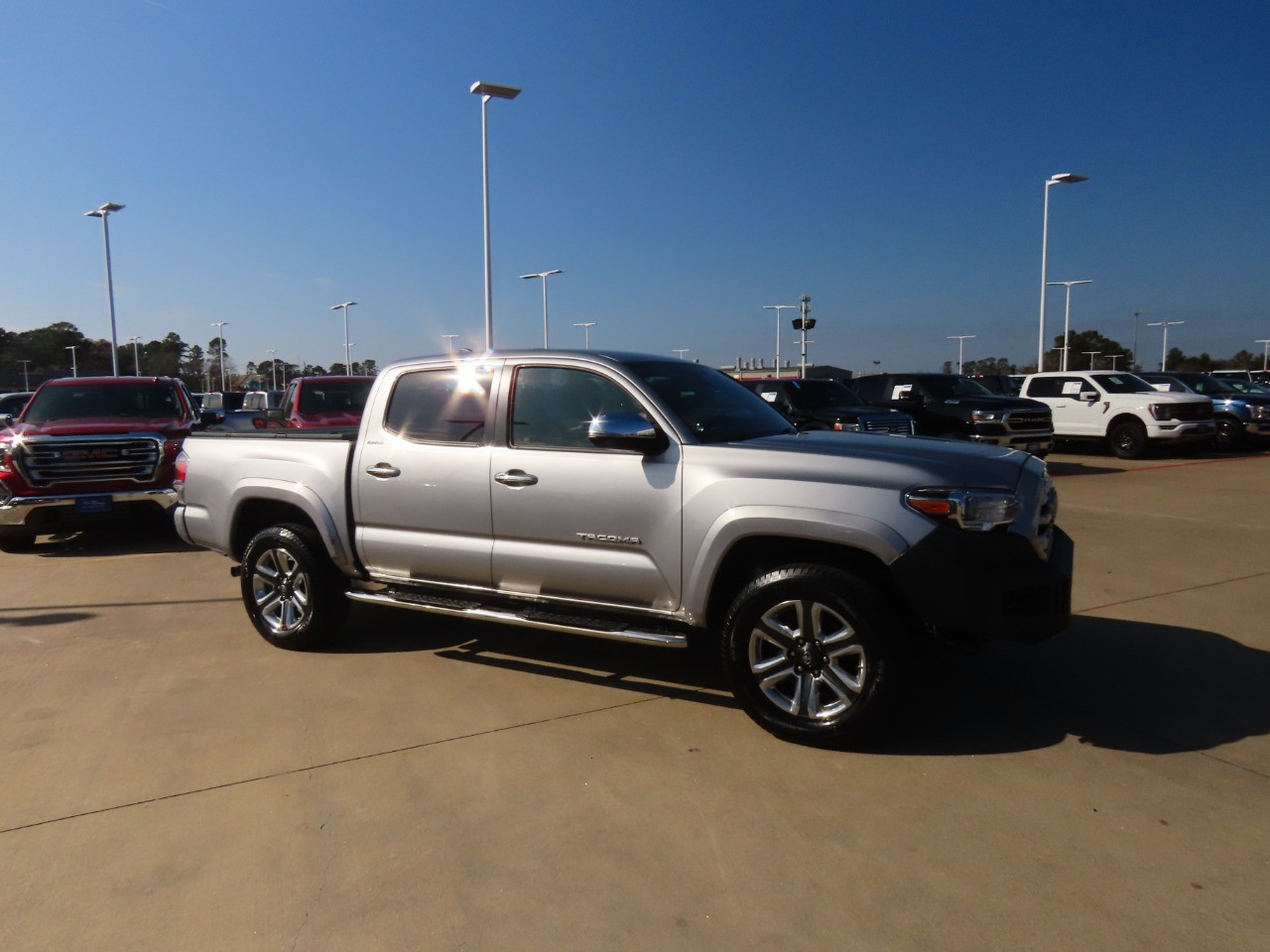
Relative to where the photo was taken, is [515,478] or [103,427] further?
[103,427]

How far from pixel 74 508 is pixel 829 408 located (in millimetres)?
10156

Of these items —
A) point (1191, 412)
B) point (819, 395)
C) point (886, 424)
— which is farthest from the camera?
point (1191, 412)

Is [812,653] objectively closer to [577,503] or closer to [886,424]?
[577,503]

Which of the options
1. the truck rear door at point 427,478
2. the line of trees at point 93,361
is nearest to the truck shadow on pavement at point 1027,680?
the truck rear door at point 427,478

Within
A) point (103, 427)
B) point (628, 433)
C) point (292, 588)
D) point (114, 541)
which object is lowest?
point (114, 541)

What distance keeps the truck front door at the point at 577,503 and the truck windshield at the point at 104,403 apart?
7671mm

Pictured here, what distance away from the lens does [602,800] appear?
3.71 m

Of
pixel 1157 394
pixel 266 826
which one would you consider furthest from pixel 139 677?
pixel 1157 394

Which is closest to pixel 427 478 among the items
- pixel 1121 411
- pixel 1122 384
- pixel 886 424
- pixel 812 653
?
pixel 812 653

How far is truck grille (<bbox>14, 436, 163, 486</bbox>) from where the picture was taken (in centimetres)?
947

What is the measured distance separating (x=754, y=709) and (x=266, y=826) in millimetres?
2113

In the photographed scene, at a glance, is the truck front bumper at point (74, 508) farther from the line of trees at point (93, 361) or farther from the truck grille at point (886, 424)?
the line of trees at point (93, 361)

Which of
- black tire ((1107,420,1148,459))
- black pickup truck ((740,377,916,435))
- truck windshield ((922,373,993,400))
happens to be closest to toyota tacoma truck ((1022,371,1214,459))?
A: black tire ((1107,420,1148,459))

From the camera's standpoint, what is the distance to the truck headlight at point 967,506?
3943 mm
